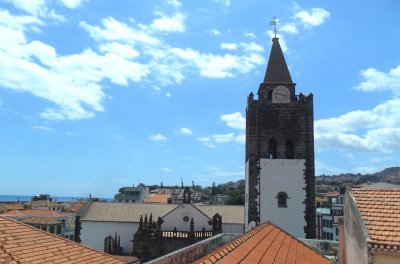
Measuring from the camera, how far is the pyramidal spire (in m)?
30.6

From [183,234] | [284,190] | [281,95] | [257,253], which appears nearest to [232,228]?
[183,234]

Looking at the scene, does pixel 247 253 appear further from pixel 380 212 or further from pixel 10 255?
pixel 10 255

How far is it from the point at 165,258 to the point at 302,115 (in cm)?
2006

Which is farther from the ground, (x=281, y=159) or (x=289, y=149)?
(x=289, y=149)

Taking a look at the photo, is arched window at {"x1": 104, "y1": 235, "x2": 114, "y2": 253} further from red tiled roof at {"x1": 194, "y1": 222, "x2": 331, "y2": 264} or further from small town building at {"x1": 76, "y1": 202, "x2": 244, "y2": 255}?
red tiled roof at {"x1": 194, "y1": 222, "x2": 331, "y2": 264}

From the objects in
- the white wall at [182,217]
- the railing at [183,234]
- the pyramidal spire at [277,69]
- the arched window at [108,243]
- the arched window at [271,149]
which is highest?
the pyramidal spire at [277,69]

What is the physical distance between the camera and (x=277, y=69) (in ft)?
102

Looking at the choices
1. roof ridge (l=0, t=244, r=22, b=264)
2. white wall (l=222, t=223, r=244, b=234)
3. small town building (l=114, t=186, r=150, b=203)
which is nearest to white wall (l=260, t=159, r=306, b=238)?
white wall (l=222, t=223, r=244, b=234)

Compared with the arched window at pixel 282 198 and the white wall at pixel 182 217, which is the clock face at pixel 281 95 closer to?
the arched window at pixel 282 198

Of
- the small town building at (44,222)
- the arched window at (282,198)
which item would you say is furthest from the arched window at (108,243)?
the arched window at (282,198)

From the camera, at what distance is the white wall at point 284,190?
1094 inches

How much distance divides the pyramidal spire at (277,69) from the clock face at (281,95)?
808 millimetres

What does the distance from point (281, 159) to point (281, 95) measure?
15.2 ft

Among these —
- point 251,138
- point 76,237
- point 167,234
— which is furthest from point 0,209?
point 251,138
